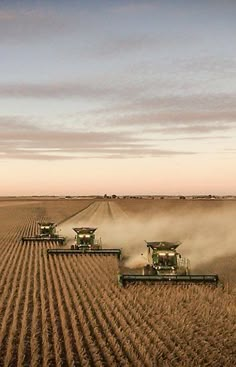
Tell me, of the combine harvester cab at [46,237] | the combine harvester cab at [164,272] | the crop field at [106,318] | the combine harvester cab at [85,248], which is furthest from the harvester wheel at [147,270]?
the combine harvester cab at [46,237]

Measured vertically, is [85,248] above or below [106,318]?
above

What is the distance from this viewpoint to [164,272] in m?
21.0

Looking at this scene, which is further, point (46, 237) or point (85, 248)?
point (46, 237)

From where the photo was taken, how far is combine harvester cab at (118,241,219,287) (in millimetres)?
19047

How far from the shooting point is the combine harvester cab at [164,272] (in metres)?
19.0

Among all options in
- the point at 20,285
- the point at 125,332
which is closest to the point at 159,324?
the point at 125,332

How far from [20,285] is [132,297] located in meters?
5.04

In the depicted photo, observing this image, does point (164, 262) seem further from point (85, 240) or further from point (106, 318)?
point (85, 240)

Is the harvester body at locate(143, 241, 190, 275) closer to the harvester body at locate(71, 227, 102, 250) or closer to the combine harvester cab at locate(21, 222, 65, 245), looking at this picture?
the harvester body at locate(71, 227, 102, 250)

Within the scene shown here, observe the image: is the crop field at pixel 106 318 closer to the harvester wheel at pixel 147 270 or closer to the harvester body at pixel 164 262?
the harvester wheel at pixel 147 270

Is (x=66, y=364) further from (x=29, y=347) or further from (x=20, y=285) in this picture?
(x=20, y=285)

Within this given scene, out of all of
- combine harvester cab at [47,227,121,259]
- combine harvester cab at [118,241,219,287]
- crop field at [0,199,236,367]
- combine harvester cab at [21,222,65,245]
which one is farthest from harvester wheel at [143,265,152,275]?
combine harvester cab at [21,222,65,245]

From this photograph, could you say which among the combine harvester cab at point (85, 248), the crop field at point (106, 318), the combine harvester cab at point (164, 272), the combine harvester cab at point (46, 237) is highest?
the combine harvester cab at point (46, 237)

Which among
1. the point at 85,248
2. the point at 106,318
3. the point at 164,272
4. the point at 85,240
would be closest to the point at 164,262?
the point at 164,272
